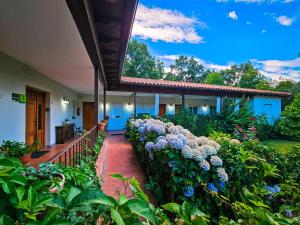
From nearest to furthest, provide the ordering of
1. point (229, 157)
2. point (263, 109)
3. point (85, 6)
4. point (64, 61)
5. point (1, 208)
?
point (1, 208), point (85, 6), point (229, 157), point (64, 61), point (263, 109)

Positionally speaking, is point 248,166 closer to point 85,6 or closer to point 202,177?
point 202,177

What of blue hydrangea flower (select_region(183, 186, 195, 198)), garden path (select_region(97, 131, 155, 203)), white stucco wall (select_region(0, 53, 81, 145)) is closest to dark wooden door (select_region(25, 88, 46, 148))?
white stucco wall (select_region(0, 53, 81, 145))

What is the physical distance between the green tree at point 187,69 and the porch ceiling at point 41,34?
34.8 meters

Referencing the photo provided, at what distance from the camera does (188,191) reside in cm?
283

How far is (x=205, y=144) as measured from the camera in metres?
3.28

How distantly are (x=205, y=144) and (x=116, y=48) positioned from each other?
2.65m

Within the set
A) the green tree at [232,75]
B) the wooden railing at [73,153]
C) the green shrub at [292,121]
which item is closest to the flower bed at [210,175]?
the wooden railing at [73,153]

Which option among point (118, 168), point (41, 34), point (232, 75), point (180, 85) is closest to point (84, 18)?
point (41, 34)

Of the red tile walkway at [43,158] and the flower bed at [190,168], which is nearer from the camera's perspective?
Answer: the red tile walkway at [43,158]

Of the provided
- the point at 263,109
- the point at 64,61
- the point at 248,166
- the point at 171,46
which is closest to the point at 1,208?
the point at 248,166

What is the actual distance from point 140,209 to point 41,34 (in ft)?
12.3

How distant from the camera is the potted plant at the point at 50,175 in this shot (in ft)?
3.58

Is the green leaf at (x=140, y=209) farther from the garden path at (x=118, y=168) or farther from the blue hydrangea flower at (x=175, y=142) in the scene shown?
the garden path at (x=118, y=168)

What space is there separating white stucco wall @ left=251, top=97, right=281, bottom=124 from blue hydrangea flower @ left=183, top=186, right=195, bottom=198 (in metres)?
13.3
